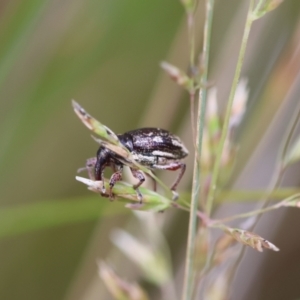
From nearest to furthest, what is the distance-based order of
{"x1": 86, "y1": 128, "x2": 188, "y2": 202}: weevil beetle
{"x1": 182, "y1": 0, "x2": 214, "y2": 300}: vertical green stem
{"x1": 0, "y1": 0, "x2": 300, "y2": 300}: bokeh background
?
{"x1": 182, "y1": 0, "x2": 214, "y2": 300}: vertical green stem, {"x1": 86, "y1": 128, "x2": 188, "y2": 202}: weevil beetle, {"x1": 0, "y1": 0, "x2": 300, "y2": 300}: bokeh background

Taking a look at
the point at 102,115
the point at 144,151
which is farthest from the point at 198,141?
the point at 102,115

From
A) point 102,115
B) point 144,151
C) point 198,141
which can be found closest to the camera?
point 198,141

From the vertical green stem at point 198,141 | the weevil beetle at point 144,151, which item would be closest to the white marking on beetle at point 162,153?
the weevil beetle at point 144,151

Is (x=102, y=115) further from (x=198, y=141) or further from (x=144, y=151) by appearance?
(x=198, y=141)

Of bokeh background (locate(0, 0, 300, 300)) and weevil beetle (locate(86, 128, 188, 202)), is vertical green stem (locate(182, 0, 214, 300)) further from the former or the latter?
bokeh background (locate(0, 0, 300, 300))

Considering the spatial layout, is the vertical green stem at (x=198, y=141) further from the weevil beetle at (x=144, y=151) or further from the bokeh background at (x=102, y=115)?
the bokeh background at (x=102, y=115)

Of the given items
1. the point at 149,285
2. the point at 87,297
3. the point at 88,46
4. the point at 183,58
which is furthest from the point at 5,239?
the point at 183,58

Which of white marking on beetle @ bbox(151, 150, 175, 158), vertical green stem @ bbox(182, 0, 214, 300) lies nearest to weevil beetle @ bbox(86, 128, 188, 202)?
white marking on beetle @ bbox(151, 150, 175, 158)

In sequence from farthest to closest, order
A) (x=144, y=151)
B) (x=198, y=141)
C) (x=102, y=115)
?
(x=102, y=115) < (x=144, y=151) < (x=198, y=141)
